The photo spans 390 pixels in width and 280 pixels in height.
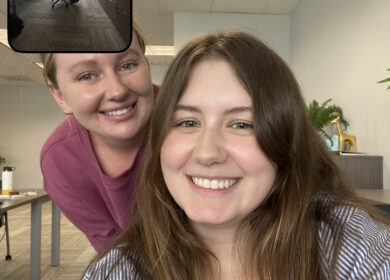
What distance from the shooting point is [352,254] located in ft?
2.71

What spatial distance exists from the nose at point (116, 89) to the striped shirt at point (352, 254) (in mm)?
315

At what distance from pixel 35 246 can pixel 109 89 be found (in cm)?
280

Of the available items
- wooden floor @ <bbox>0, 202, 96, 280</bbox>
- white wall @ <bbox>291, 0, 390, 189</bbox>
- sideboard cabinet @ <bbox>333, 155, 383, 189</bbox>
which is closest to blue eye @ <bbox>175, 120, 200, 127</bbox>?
white wall @ <bbox>291, 0, 390, 189</bbox>

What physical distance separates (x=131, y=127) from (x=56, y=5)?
55cm

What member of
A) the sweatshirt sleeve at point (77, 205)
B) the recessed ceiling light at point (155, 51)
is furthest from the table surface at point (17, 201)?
the sweatshirt sleeve at point (77, 205)

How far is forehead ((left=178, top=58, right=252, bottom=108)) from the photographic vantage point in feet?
2.73

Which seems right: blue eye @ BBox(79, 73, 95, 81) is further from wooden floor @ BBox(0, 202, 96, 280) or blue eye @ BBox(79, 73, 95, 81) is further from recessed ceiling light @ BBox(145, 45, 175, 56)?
wooden floor @ BBox(0, 202, 96, 280)

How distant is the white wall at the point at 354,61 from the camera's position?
112 inches

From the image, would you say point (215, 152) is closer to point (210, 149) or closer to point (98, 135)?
point (210, 149)

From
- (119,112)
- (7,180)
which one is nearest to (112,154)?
(119,112)

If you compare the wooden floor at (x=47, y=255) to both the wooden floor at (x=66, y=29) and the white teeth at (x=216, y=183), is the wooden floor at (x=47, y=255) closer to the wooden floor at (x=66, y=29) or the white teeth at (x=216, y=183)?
the white teeth at (x=216, y=183)

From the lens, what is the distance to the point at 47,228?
5.43m

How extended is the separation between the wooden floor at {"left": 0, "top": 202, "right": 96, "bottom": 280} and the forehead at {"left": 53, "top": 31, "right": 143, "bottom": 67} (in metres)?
1.97

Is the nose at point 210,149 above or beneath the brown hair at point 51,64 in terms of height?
beneath
